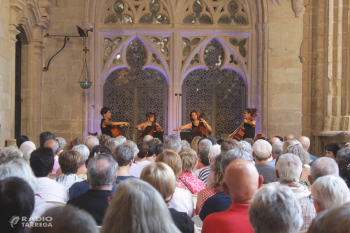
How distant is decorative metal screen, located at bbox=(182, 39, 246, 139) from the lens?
11250 millimetres

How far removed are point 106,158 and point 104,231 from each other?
1448 millimetres

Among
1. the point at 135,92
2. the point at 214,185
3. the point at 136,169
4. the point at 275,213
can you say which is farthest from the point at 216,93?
the point at 275,213

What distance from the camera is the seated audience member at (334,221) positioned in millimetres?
1026

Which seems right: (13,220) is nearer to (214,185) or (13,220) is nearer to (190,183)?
(214,185)

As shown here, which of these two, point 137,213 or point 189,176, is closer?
point 137,213

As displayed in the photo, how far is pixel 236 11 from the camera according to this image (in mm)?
11344

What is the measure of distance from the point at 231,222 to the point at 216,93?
9.23 metres

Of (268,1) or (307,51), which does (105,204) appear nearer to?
(307,51)

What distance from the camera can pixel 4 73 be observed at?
7289 mm

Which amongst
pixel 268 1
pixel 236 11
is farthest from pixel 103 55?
pixel 268 1

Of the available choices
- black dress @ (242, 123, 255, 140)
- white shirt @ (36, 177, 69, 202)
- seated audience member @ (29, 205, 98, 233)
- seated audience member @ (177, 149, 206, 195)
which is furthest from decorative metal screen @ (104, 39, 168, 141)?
seated audience member @ (29, 205, 98, 233)

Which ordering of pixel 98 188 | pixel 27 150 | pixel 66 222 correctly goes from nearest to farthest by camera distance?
pixel 66 222 → pixel 98 188 → pixel 27 150

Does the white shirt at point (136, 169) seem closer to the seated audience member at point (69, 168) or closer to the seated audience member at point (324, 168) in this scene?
the seated audience member at point (69, 168)

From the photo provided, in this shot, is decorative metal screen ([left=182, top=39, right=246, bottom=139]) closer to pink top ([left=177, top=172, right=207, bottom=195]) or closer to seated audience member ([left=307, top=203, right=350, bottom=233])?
pink top ([left=177, top=172, right=207, bottom=195])
